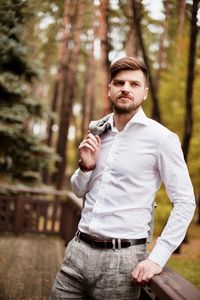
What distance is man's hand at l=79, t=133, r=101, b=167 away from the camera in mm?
2400

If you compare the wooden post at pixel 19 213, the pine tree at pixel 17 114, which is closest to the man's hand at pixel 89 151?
the wooden post at pixel 19 213

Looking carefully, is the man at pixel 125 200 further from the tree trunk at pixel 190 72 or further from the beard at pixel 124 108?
the tree trunk at pixel 190 72

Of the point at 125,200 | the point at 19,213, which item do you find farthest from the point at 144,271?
the point at 19,213

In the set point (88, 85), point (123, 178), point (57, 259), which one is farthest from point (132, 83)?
point (88, 85)

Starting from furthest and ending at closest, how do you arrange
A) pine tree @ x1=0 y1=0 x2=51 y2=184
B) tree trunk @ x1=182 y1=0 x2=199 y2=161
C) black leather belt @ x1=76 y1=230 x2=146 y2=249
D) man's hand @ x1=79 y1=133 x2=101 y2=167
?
pine tree @ x1=0 y1=0 x2=51 y2=184, tree trunk @ x1=182 y1=0 x2=199 y2=161, man's hand @ x1=79 y1=133 x2=101 y2=167, black leather belt @ x1=76 y1=230 x2=146 y2=249

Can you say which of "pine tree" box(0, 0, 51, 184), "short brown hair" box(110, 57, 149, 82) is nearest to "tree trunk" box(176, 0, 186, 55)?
"pine tree" box(0, 0, 51, 184)

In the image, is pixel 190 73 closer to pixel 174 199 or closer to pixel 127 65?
pixel 127 65

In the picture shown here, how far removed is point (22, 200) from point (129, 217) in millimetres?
7535

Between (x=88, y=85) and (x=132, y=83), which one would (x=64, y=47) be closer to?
(x=88, y=85)

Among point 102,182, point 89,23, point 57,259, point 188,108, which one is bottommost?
point 57,259

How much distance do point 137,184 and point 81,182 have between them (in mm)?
358

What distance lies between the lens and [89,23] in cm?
1644

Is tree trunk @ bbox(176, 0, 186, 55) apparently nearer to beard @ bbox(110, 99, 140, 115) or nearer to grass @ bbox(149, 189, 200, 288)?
grass @ bbox(149, 189, 200, 288)

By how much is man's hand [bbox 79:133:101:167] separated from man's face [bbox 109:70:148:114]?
22 centimetres
